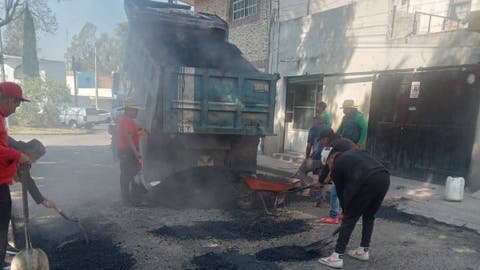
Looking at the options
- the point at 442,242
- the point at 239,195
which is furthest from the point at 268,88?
the point at 442,242

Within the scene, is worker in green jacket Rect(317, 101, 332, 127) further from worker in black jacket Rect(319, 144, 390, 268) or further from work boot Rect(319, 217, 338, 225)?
worker in black jacket Rect(319, 144, 390, 268)

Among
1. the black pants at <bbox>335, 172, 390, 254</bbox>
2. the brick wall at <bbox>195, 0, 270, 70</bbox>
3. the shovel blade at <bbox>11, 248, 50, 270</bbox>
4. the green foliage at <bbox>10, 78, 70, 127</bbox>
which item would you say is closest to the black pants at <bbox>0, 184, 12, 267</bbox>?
the shovel blade at <bbox>11, 248, 50, 270</bbox>

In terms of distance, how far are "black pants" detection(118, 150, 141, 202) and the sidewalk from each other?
4482mm

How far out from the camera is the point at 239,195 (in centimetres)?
573

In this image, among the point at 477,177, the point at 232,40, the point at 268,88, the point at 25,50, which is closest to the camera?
the point at 268,88

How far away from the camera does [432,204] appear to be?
611cm

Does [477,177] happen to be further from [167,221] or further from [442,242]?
[167,221]

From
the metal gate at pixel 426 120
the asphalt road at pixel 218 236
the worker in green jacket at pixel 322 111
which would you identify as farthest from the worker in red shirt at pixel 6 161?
the metal gate at pixel 426 120

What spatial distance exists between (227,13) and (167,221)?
1123 centimetres

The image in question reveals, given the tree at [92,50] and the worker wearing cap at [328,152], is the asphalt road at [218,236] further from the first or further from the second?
the tree at [92,50]

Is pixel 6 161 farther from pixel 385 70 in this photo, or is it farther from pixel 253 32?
pixel 253 32

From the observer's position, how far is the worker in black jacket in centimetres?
354

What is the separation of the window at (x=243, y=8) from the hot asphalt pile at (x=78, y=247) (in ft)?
34.2

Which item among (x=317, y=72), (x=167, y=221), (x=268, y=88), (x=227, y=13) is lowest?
(x=167, y=221)
